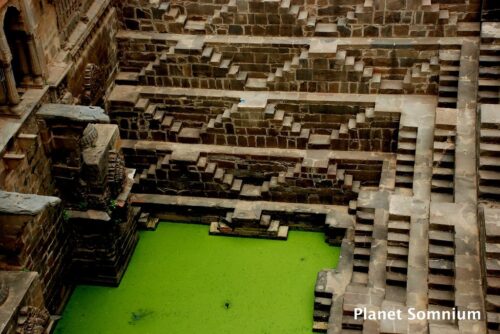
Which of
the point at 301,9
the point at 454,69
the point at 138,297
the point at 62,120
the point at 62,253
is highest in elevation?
the point at 301,9

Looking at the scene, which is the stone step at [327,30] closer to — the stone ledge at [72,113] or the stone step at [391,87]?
the stone step at [391,87]

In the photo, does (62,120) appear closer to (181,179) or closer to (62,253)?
(62,253)

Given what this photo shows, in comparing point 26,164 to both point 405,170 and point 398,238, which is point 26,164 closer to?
point 398,238

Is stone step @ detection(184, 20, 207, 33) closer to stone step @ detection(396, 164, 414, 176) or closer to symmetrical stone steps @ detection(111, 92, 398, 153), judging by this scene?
symmetrical stone steps @ detection(111, 92, 398, 153)

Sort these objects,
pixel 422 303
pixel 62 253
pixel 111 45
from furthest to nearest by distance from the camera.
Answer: pixel 111 45 → pixel 62 253 → pixel 422 303

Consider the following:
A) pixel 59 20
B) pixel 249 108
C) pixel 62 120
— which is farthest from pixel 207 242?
pixel 59 20
